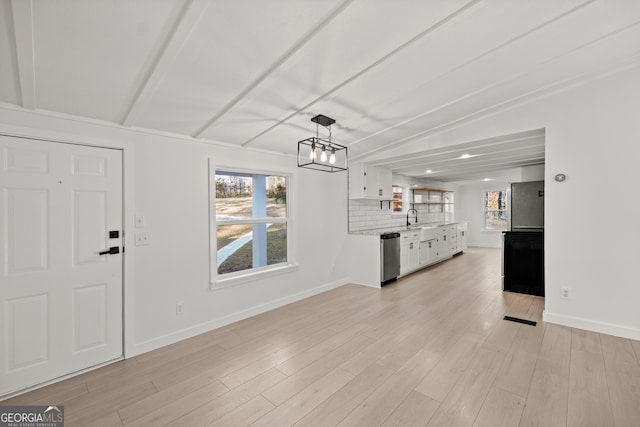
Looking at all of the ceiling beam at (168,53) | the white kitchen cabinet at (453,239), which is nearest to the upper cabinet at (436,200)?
the white kitchen cabinet at (453,239)

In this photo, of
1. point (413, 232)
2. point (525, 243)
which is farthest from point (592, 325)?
point (413, 232)

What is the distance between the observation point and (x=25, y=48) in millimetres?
1470

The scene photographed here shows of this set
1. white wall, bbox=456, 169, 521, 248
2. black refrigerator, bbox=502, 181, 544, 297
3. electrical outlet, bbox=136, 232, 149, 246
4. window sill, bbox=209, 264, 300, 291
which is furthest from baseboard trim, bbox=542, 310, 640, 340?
white wall, bbox=456, 169, 521, 248

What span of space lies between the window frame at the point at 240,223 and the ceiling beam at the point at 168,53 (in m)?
1.06

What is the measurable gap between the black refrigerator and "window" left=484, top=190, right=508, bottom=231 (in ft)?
17.4

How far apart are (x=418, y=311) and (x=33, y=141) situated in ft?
14.1

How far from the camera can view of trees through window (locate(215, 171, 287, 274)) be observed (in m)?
3.44

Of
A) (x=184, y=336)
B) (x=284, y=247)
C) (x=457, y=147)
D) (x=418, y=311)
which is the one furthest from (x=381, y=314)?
(x=457, y=147)

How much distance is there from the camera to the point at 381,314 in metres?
3.51

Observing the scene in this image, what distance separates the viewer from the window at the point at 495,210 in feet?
29.8

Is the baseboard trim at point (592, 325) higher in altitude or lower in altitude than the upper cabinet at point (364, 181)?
lower

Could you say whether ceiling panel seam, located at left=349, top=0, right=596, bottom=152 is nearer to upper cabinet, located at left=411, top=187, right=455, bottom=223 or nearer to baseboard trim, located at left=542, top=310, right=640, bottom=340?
baseboard trim, located at left=542, top=310, right=640, bottom=340

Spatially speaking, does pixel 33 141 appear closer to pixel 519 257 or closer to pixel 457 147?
pixel 457 147

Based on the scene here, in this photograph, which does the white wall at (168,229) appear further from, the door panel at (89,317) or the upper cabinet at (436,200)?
the upper cabinet at (436,200)
